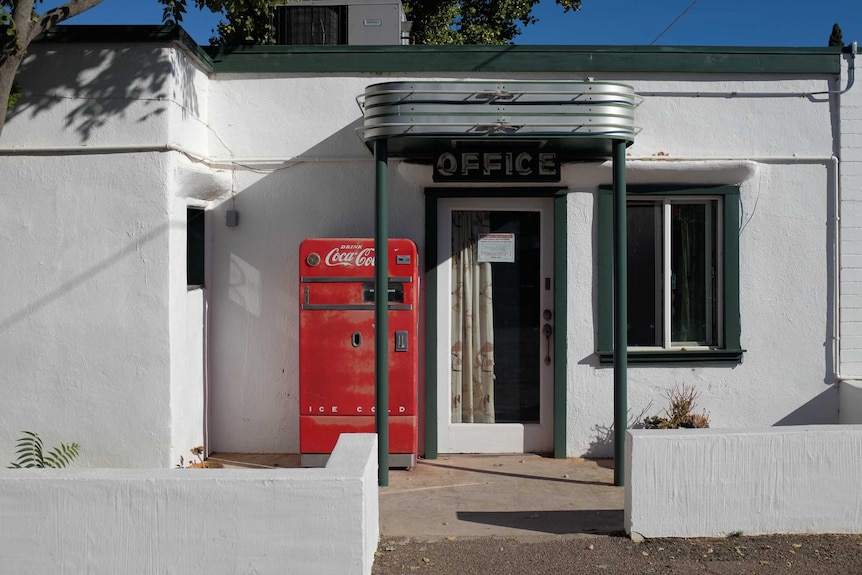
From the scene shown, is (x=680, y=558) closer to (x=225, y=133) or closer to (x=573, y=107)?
(x=573, y=107)

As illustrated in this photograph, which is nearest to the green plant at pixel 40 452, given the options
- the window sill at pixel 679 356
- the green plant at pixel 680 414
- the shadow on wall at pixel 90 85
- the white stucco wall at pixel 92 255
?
the white stucco wall at pixel 92 255

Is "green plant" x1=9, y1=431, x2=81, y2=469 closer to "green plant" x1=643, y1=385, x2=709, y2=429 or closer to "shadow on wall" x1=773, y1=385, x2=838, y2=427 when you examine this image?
"green plant" x1=643, y1=385, x2=709, y2=429

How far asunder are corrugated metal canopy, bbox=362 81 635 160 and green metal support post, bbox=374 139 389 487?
257 millimetres

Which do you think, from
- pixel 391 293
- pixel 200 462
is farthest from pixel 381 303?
pixel 200 462

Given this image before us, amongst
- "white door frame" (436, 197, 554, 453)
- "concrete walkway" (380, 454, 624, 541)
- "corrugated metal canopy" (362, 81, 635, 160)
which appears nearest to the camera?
"concrete walkway" (380, 454, 624, 541)

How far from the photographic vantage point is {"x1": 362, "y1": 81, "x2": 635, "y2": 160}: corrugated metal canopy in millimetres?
6383

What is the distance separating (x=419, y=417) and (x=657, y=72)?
3.53 m

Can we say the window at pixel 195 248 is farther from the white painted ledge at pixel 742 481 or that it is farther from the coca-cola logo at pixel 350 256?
the white painted ledge at pixel 742 481

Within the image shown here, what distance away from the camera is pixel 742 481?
538cm

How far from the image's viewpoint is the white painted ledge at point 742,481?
17.5ft

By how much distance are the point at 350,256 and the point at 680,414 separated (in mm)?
3020

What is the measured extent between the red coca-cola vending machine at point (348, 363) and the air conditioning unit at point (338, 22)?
11.4 feet

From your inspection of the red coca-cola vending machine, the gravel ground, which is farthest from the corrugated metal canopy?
the gravel ground

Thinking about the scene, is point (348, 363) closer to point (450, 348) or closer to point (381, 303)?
point (381, 303)
